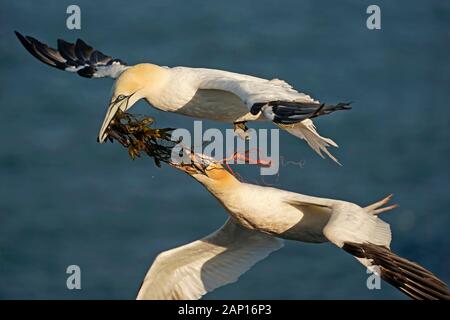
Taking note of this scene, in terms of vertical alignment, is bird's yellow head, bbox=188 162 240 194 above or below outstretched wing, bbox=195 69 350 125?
below

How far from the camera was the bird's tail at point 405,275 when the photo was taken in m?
12.9

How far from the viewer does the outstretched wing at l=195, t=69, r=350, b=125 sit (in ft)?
43.2

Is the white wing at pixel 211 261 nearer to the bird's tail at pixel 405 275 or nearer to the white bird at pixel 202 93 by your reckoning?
the white bird at pixel 202 93

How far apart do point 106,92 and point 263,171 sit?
9.14 m

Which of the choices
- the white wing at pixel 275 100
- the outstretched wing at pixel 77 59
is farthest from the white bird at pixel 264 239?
the outstretched wing at pixel 77 59

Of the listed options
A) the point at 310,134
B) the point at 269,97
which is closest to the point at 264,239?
the point at 310,134

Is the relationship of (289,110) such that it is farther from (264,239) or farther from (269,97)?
(264,239)

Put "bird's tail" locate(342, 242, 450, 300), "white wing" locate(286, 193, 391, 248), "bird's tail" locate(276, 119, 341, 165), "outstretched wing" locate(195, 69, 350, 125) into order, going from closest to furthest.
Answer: "bird's tail" locate(342, 242, 450, 300), "outstretched wing" locate(195, 69, 350, 125), "white wing" locate(286, 193, 391, 248), "bird's tail" locate(276, 119, 341, 165)

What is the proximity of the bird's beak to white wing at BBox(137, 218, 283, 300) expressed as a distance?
162 centimetres

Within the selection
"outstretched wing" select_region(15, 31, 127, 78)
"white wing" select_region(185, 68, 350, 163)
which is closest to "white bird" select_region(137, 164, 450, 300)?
→ "white wing" select_region(185, 68, 350, 163)

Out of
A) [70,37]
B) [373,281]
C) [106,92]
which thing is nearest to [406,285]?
[373,281]

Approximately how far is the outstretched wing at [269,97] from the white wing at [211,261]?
4.73 ft

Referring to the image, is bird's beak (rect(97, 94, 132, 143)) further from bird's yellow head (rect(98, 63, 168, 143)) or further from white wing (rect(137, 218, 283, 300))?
white wing (rect(137, 218, 283, 300))

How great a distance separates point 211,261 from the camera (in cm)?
1533
